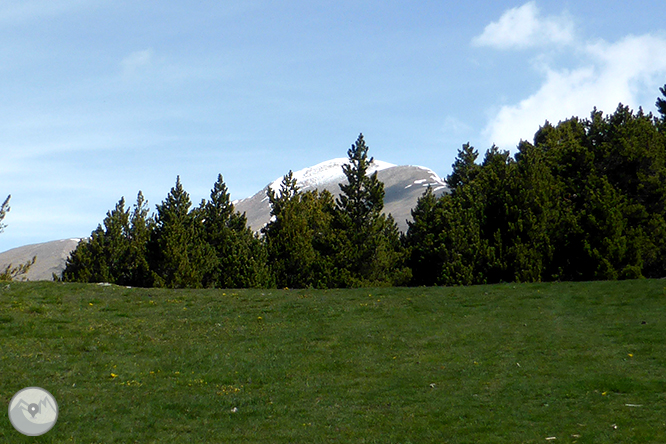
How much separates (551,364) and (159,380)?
11.1 meters

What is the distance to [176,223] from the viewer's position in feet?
205

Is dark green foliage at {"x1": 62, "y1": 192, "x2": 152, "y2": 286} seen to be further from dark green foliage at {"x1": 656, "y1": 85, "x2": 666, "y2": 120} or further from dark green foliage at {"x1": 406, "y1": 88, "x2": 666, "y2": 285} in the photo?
dark green foliage at {"x1": 656, "y1": 85, "x2": 666, "y2": 120}

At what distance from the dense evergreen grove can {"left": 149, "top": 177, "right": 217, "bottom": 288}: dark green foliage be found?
0.48 ft

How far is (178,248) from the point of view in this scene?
200ft

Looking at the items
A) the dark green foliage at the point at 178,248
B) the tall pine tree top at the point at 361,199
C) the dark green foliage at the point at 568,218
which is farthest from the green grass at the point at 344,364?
the tall pine tree top at the point at 361,199

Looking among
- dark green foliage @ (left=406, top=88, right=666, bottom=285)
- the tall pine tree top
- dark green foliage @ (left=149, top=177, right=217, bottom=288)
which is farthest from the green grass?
the tall pine tree top

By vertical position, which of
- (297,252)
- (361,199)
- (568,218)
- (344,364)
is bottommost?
(344,364)

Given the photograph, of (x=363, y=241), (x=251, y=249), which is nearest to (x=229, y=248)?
(x=251, y=249)

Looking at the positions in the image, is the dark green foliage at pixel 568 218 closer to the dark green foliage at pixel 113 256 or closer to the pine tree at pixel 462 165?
the pine tree at pixel 462 165

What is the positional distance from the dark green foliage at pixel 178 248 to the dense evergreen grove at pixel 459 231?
0.15m

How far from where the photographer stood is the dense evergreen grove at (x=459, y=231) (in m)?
49.5

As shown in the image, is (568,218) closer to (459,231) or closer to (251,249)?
(459,231)

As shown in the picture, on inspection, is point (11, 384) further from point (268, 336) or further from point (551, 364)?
point (551, 364)

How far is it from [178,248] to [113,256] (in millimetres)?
11230
